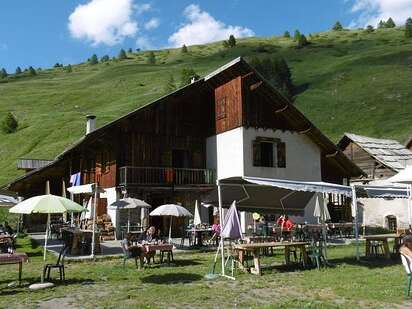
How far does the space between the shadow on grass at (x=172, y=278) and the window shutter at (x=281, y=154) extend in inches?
570

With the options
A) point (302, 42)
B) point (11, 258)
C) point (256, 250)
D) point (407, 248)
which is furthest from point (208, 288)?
point (302, 42)

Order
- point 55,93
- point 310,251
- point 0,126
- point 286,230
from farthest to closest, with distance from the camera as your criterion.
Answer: point 55,93, point 0,126, point 286,230, point 310,251

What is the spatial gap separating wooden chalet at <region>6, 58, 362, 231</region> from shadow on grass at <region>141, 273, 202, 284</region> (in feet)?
36.8

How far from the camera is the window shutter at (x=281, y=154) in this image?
2618 centimetres

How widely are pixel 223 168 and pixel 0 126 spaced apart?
51631mm

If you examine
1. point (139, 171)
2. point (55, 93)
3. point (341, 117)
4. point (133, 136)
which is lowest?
point (139, 171)

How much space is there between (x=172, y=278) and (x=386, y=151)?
25.6 meters

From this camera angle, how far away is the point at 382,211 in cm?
3175

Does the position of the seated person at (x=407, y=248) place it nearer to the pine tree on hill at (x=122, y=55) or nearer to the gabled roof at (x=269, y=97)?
the gabled roof at (x=269, y=97)

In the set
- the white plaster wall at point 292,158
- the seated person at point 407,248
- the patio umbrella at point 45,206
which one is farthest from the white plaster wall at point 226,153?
the seated person at point 407,248

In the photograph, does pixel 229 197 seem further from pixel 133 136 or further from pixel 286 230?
pixel 133 136

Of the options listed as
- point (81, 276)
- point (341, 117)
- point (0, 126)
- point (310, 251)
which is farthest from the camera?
point (0, 126)

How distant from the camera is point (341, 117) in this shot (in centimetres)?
5906

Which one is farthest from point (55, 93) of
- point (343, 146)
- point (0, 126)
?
point (343, 146)
